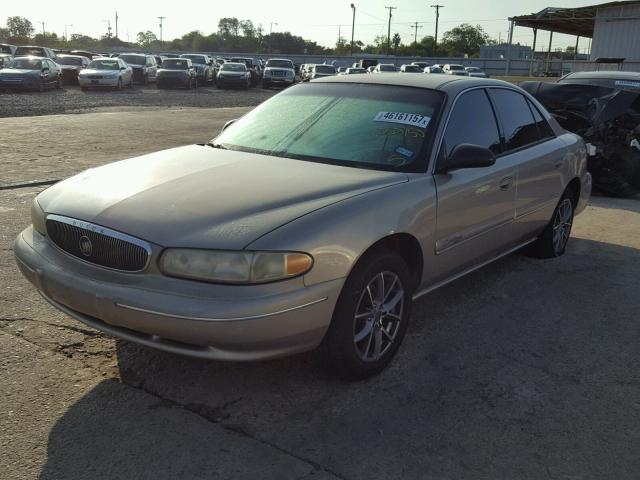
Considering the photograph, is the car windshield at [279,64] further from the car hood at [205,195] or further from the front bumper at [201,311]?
the front bumper at [201,311]

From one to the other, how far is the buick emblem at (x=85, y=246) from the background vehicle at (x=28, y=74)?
2484cm

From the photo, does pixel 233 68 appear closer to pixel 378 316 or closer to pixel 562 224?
pixel 562 224

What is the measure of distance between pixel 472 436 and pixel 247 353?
43.1 inches

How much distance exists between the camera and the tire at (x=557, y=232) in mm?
5609

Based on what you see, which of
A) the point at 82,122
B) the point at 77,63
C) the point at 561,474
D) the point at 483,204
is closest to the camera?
the point at 561,474

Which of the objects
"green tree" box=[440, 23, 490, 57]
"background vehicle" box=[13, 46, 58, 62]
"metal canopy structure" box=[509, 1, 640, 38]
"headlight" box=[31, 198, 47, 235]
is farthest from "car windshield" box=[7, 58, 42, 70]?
"green tree" box=[440, 23, 490, 57]

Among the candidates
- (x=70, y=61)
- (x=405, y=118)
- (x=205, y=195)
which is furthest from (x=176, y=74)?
(x=205, y=195)

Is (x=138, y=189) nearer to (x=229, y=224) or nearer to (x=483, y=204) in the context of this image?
(x=229, y=224)

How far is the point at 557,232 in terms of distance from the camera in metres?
5.74

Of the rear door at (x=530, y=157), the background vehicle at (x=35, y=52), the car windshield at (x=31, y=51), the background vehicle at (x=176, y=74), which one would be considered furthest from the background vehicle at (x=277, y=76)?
the rear door at (x=530, y=157)

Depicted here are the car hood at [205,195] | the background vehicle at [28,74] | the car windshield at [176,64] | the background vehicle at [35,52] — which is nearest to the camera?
the car hood at [205,195]

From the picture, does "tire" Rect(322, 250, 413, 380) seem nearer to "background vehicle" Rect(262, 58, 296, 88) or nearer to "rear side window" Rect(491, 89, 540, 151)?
"rear side window" Rect(491, 89, 540, 151)

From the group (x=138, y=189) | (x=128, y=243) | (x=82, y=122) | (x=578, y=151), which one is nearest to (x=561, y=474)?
Result: (x=128, y=243)

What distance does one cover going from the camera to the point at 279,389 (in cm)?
330
